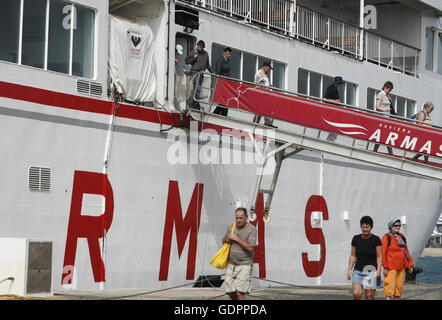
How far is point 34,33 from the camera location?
55.6 ft

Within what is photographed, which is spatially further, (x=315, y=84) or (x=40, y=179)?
(x=315, y=84)

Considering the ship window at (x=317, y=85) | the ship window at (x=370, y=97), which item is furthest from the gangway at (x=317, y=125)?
the ship window at (x=370, y=97)

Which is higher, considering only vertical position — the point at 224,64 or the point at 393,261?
the point at 224,64

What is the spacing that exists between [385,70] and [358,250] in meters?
14.3

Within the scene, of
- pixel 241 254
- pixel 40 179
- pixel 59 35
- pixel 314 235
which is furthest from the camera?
pixel 314 235

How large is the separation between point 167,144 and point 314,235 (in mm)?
5891

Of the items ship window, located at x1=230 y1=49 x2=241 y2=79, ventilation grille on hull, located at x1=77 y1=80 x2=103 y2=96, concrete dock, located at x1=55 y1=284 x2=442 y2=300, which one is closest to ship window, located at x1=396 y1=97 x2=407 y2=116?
ship window, located at x1=230 y1=49 x2=241 y2=79

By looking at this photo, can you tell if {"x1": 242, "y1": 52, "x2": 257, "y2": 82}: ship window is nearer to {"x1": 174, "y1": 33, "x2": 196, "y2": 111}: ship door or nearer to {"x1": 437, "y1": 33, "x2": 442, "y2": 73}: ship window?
{"x1": 174, "y1": 33, "x2": 196, "y2": 111}: ship door

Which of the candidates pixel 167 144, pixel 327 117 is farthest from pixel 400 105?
pixel 167 144

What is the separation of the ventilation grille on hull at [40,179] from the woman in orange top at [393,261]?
590cm

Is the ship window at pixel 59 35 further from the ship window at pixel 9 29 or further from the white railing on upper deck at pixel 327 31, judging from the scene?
the white railing on upper deck at pixel 327 31

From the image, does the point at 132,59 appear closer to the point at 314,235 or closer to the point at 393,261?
the point at 393,261
